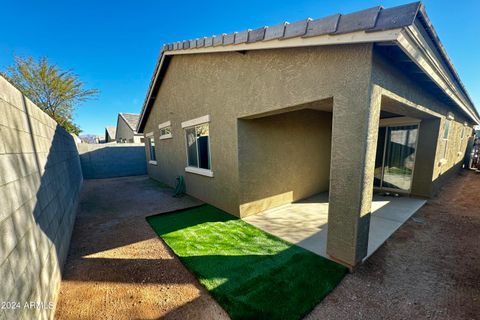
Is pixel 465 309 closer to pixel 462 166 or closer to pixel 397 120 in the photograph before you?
pixel 397 120

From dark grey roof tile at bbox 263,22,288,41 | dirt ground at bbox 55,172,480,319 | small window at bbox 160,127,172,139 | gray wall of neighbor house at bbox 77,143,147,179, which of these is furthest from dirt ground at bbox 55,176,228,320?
gray wall of neighbor house at bbox 77,143,147,179

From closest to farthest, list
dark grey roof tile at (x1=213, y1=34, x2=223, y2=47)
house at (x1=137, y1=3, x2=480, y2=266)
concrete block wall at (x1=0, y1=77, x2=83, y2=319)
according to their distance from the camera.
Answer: concrete block wall at (x1=0, y1=77, x2=83, y2=319)
house at (x1=137, y1=3, x2=480, y2=266)
dark grey roof tile at (x1=213, y1=34, x2=223, y2=47)

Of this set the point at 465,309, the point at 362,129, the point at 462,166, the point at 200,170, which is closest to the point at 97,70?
the point at 200,170

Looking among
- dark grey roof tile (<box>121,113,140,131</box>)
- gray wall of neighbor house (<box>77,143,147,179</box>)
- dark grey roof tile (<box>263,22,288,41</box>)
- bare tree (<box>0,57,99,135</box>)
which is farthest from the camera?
dark grey roof tile (<box>121,113,140,131</box>)

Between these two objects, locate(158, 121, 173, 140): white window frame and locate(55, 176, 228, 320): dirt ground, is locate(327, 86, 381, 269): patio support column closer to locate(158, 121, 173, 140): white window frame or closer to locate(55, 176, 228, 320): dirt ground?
locate(55, 176, 228, 320): dirt ground

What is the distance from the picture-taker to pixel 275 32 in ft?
10.5

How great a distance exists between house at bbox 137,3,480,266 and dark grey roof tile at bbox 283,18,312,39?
19mm

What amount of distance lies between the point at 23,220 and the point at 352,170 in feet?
13.4

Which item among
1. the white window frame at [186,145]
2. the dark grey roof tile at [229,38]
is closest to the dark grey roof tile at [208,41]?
the dark grey roof tile at [229,38]

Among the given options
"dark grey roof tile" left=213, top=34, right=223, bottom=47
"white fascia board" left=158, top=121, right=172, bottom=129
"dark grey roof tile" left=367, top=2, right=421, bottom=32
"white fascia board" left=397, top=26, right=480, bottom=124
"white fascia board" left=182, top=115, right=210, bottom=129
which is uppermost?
"dark grey roof tile" left=213, top=34, right=223, bottom=47

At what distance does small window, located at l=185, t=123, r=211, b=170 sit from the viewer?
20.8ft

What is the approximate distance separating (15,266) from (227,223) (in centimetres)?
377

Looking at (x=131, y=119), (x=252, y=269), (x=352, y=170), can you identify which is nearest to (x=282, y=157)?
(x=352, y=170)

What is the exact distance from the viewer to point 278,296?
2.51 meters
